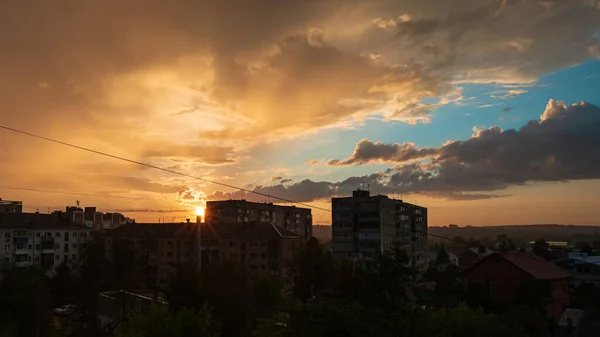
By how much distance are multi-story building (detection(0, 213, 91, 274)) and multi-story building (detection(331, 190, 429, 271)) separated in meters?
41.1

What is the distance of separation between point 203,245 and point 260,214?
20.6 meters

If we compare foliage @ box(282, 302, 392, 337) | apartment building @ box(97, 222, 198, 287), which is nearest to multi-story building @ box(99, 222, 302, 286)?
apartment building @ box(97, 222, 198, 287)

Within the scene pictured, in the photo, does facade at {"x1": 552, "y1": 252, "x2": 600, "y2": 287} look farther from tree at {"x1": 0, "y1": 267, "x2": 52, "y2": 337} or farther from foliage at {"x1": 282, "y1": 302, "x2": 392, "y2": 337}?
tree at {"x1": 0, "y1": 267, "x2": 52, "y2": 337}

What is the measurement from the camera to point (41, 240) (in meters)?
76.6

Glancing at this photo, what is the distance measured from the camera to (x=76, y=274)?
7206 centimetres

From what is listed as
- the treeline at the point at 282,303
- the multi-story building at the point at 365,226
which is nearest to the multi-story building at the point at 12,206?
the treeline at the point at 282,303

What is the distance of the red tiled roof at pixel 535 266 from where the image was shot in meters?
52.4

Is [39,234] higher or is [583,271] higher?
[39,234]

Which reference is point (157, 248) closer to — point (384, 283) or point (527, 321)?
point (527, 321)

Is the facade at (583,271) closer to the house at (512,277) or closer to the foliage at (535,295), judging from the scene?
the house at (512,277)

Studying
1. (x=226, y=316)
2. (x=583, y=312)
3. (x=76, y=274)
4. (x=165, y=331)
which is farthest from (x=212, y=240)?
(x=165, y=331)

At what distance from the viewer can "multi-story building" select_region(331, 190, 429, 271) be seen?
278ft

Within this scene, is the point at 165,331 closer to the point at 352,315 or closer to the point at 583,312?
the point at 352,315

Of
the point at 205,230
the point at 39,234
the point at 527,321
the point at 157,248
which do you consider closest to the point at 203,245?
the point at 205,230
